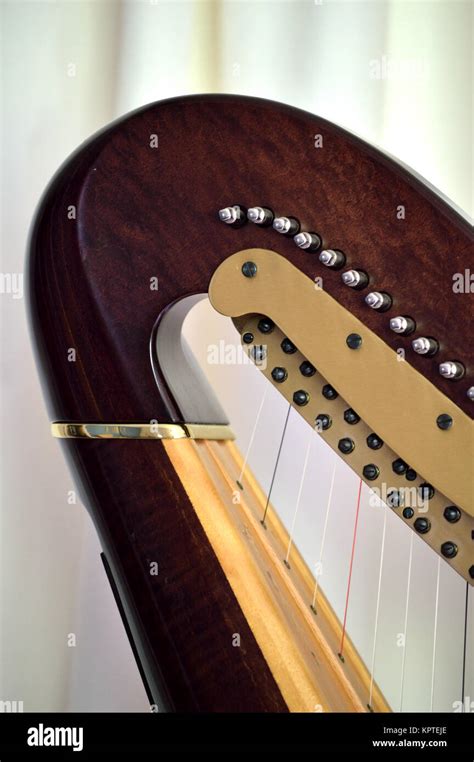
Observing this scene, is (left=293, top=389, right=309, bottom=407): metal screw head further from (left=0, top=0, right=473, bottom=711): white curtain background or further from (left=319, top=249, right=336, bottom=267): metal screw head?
(left=0, top=0, right=473, bottom=711): white curtain background

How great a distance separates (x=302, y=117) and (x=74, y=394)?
0.97ft

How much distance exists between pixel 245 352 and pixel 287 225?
133mm

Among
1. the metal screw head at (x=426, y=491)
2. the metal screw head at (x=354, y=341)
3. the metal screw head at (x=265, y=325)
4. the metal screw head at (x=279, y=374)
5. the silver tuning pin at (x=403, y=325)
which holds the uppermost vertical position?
the metal screw head at (x=265, y=325)

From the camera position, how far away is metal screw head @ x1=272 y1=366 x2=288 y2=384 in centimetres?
67

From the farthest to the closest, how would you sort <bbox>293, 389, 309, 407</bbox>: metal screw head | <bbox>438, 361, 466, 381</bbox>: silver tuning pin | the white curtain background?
the white curtain background
<bbox>293, 389, 309, 407</bbox>: metal screw head
<bbox>438, 361, 466, 381</bbox>: silver tuning pin

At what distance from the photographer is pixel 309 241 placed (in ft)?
2.02

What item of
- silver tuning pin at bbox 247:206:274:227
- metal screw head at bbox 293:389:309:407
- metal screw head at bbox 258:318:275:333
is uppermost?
silver tuning pin at bbox 247:206:274:227

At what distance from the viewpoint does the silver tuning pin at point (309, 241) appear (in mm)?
618

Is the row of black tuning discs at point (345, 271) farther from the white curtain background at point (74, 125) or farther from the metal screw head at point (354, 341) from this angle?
Result: the white curtain background at point (74, 125)

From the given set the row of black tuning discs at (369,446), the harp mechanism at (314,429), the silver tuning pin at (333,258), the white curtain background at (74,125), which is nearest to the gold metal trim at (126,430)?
the harp mechanism at (314,429)

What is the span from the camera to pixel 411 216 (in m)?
0.58

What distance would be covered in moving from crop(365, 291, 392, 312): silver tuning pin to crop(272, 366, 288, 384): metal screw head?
0.34 feet

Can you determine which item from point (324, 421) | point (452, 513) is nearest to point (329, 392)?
point (324, 421)

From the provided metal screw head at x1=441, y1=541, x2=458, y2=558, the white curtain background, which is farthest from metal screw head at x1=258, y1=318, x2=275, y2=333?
the white curtain background
